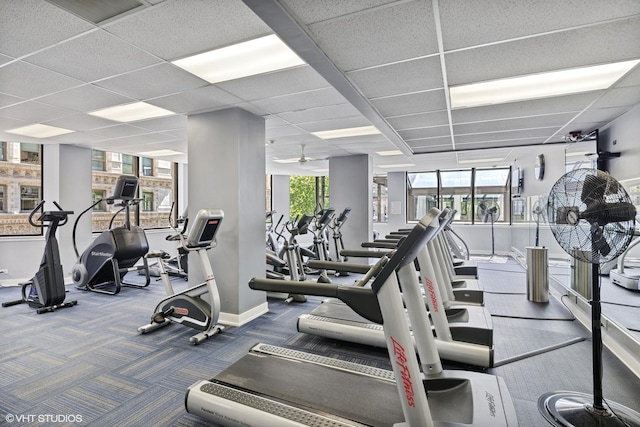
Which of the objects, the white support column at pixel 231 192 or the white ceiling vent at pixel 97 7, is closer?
the white ceiling vent at pixel 97 7

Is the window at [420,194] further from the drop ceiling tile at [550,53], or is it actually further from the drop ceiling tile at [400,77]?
the drop ceiling tile at [550,53]

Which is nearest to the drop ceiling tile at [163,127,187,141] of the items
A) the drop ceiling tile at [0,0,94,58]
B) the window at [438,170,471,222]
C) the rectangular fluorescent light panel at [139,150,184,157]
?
the rectangular fluorescent light panel at [139,150,184,157]

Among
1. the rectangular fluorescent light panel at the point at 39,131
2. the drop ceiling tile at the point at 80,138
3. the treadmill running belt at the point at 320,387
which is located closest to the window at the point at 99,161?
the drop ceiling tile at the point at 80,138

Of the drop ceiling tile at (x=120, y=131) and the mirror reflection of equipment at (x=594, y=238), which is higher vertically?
the drop ceiling tile at (x=120, y=131)

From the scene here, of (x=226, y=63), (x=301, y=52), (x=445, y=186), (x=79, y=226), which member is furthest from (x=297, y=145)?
(x=445, y=186)

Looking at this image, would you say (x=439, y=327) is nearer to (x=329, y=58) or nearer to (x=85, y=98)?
(x=329, y=58)

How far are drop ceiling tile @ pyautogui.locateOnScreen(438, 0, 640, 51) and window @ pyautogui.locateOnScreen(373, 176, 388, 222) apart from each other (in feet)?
29.6

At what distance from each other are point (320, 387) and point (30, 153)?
22.5 feet

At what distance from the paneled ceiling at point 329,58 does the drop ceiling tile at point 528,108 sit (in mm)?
18

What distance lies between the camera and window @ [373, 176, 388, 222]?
36.4ft

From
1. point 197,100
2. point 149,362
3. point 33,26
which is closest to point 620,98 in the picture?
point 197,100

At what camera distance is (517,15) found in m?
Result: 1.84

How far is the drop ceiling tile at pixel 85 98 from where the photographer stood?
3.22 meters

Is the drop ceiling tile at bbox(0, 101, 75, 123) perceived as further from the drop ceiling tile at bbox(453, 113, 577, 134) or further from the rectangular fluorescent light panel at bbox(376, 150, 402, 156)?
the rectangular fluorescent light panel at bbox(376, 150, 402, 156)
